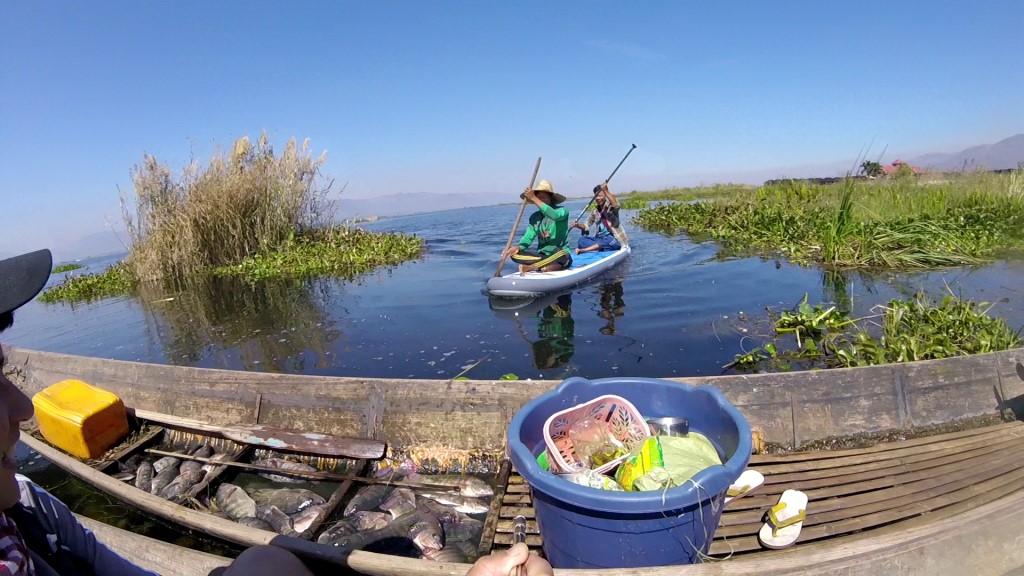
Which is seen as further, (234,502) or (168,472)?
(168,472)

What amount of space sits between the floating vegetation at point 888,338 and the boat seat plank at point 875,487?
1.20 m

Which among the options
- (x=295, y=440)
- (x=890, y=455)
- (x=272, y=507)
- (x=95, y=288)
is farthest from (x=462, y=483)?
(x=95, y=288)

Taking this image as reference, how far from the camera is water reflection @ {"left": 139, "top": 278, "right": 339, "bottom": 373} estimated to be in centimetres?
704

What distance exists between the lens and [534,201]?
882 cm

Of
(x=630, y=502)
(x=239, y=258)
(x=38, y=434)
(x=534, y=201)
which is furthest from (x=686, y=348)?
(x=239, y=258)

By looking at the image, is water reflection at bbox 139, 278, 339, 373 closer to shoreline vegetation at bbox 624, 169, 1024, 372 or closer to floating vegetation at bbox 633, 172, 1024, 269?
shoreline vegetation at bbox 624, 169, 1024, 372

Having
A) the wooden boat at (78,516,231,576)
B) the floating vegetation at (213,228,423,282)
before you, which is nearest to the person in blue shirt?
the floating vegetation at (213,228,423,282)

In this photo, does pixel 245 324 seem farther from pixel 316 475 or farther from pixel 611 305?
pixel 611 305

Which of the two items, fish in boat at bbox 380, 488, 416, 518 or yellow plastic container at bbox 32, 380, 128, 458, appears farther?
yellow plastic container at bbox 32, 380, 128, 458

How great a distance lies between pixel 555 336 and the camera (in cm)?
700

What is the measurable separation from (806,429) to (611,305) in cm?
497

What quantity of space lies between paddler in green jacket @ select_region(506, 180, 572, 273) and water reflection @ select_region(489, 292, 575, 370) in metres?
0.58

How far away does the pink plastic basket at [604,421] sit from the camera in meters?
2.46

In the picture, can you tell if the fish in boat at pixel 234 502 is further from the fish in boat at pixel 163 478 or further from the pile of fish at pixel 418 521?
the pile of fish at pixel 418 521
